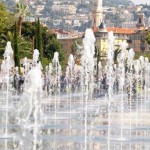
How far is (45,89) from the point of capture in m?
44.3

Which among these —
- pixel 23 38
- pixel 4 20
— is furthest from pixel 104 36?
pixel 4 20

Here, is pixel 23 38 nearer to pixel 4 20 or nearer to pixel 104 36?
pixel 4 20

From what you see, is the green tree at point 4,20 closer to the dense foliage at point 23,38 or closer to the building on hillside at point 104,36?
the dense foliage at point 23,38

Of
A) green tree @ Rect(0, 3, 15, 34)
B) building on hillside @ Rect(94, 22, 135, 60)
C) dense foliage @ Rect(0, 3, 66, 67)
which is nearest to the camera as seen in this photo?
dense foliage @ Rect(0, 3, 66, 67)

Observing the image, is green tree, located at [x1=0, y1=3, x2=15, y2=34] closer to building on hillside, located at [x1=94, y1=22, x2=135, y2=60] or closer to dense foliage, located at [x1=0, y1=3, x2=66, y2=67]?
dense foliage, located at [x1=0, y1=3, x2=66, y2=67]

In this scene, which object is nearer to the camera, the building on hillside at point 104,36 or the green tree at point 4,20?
the green tree at point 4,20

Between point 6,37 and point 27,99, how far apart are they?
52.8 metres

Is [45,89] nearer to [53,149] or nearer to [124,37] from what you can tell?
[53,149]

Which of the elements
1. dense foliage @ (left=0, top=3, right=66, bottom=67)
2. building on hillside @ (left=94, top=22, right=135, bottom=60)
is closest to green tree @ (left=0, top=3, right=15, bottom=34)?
dense foliage @ (left=0, top=3, right=66, bottom=67)

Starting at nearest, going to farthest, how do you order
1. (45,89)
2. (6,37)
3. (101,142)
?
(101,142)
(45,89)
(6,37)

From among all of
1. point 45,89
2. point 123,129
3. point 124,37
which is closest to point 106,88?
point 45,89

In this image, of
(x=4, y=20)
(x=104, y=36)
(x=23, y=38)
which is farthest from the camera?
(x=104, y=36)

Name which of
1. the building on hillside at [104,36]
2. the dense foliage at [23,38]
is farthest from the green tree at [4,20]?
the building on hillside at [104,36]

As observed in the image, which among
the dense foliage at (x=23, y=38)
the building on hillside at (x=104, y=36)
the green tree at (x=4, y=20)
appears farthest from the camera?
the building on hillside at (x=104, y=36)
